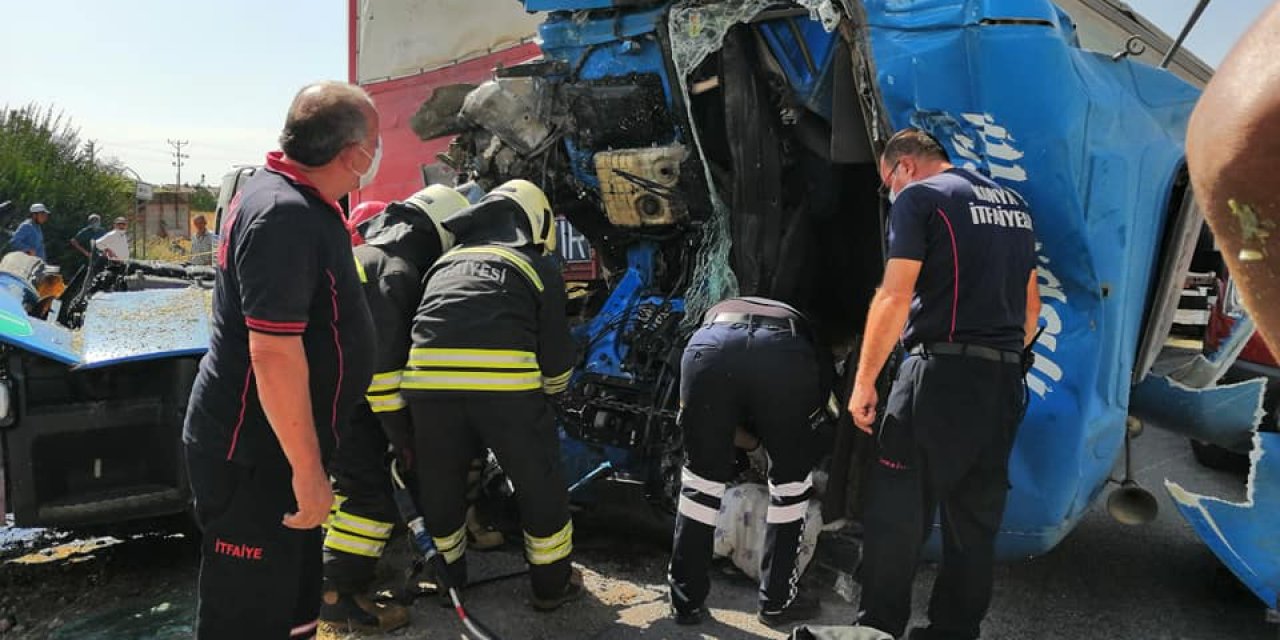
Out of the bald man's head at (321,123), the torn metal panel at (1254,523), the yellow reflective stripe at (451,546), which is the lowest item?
the yellow reflective stripe at (451,546)

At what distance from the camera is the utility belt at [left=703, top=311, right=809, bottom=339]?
326 cm

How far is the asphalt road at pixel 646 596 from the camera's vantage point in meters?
3.29

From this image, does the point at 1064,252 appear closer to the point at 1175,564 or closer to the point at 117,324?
the point at 1175,564

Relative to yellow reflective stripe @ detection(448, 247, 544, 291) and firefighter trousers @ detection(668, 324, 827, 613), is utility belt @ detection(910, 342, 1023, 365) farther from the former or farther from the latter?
yellow reflective stripe @ detection(448, 247, 544, 291)

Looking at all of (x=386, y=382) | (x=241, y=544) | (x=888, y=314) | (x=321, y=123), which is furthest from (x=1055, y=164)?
(x=241, y=544)

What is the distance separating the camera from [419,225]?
3.71m

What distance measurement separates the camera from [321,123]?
2125 mm

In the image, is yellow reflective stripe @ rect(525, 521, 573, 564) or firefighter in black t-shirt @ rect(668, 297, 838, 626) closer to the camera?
firefighter in black t-shirt @ rect(668, 297, 838, 626)

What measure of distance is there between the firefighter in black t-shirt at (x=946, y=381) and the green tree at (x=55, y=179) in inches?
811

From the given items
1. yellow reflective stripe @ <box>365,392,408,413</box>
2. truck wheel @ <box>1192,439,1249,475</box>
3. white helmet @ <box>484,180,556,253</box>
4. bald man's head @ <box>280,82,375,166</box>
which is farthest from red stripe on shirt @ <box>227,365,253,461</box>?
truck wheel @ <box>1192,439,1249,475</box>

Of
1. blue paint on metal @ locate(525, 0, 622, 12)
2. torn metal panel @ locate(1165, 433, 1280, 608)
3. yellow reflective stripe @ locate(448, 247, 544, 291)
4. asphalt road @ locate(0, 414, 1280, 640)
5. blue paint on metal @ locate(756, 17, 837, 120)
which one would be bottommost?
asphalt road @ locate(0, 414, 1280, 640)

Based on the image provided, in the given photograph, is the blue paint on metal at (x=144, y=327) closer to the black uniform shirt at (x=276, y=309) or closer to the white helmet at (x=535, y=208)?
the white helmet at (x=535, y=208)

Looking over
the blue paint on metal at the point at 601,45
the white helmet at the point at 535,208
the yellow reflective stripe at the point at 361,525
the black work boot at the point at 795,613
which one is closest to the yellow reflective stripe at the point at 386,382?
the yellow reflective stripe at the point at 361,525

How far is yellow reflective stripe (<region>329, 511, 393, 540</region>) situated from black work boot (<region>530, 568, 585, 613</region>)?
630 mm
